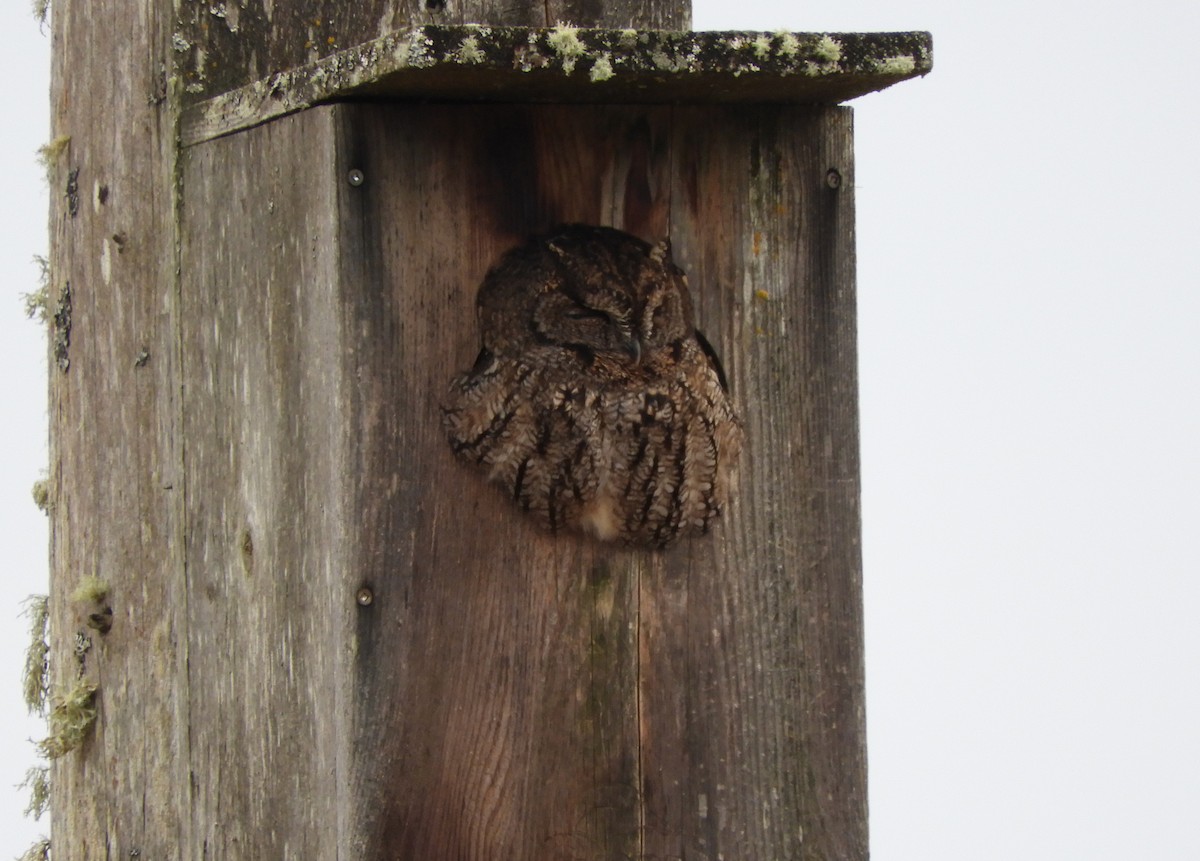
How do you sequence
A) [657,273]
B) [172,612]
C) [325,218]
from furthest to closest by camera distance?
[172,612]
[657,273]
[325,218]

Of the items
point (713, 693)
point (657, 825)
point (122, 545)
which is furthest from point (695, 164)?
point (122, 545)

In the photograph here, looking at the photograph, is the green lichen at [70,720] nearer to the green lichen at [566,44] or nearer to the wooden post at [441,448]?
the wooden post at [441,448]

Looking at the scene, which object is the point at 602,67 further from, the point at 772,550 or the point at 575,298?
the point at 772,550

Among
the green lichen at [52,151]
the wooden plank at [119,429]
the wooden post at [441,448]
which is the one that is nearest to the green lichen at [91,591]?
the wooden plank at [119,429]

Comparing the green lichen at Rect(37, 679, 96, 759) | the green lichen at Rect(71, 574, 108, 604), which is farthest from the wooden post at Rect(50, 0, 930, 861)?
the green lichen at Rect(37, 679, 96, 759)

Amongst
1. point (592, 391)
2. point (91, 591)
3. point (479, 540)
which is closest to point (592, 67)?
point (592, 391)

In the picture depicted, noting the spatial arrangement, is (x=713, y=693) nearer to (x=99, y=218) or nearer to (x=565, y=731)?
(x=565, y=731)
